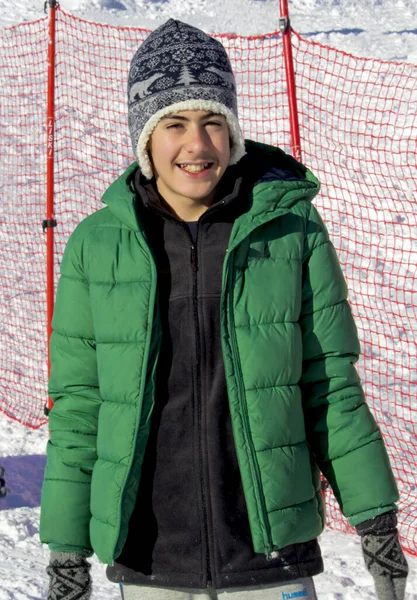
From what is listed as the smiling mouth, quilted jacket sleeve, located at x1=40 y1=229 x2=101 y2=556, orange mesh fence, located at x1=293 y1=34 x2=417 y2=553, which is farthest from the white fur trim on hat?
orange mesh fence, located at x1=293 y1=34 x2=417 y2=553

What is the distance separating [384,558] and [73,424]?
889mm

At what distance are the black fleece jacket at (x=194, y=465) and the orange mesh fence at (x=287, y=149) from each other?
9.06 feet

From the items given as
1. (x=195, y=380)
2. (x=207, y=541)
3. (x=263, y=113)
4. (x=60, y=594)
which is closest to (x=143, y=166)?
(x=195, y=380)

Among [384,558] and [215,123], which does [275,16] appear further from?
[384,558]

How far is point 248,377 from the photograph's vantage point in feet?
7.60

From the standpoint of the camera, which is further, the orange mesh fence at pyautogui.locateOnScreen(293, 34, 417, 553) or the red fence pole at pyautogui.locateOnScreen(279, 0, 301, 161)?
the orange mesh fence at pyautogui.locateOnScreen(293, 34, 417, 553)

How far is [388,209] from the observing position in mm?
9000

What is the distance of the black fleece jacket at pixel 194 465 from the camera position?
7.55 ft

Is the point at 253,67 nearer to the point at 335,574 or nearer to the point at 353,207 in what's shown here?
the point at 353,207

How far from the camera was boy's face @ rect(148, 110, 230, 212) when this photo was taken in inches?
95.2

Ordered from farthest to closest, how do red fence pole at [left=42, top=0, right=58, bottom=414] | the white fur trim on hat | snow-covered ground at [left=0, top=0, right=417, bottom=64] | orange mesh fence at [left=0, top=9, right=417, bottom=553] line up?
snow-covered ground at [left=0, top=0, right=417, bottom=64]
orange mesh fence at [left=0, top=9, right=417, bottom=553]
red fence pole at [left=42, top=0, right=58, bottom=414]
the white fur trim on hat

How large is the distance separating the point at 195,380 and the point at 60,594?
69cm

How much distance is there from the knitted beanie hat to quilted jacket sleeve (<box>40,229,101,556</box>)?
15.3 inches

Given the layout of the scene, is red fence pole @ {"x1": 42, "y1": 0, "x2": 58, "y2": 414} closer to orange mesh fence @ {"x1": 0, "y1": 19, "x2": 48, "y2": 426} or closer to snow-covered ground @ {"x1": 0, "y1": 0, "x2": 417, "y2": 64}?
orange mesh fence @ {"x1": 0, "y1": 19, "x2": 48, "y2": 426}
